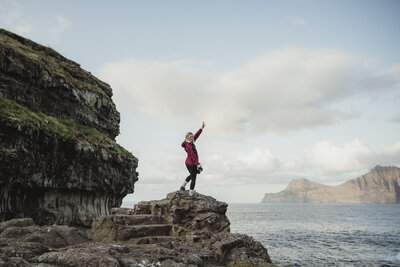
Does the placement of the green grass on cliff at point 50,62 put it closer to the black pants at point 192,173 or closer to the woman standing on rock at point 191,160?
the woman standing on rock at point 191,160

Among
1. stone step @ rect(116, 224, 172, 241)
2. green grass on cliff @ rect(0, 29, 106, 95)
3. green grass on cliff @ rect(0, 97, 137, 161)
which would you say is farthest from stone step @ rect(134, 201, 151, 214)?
green grass on cliff @ rect(0, 29, 106, 95)

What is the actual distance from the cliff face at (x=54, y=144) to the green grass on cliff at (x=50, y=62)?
0.12 metres

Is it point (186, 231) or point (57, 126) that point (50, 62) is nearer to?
point (57, 126)

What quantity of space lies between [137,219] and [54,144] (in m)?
18.1

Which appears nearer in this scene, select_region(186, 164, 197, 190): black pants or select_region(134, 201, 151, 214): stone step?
select_region(134, 201, 151, 214): stone step

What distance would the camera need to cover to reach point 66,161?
98.4 ft

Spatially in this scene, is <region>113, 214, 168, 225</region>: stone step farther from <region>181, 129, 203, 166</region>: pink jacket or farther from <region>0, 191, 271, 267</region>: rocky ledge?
<region>181, 129, 203, 166</region>: pink jacket

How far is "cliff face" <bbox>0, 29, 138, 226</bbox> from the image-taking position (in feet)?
79.7

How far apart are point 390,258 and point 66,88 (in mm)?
43792

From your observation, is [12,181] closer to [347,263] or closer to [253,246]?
[253,246]

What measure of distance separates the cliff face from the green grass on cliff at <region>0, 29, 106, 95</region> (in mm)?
118

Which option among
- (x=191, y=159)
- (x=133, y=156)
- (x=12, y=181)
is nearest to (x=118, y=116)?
(x=133, y=156)

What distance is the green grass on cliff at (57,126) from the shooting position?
80.3 feet

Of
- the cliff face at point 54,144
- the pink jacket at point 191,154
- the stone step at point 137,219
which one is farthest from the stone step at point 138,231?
the cliff face at point 54,144
